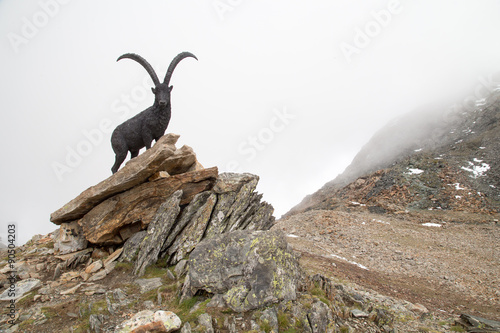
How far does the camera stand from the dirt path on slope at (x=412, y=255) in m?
14.5

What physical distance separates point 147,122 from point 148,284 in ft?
23.4

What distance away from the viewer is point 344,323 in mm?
8102

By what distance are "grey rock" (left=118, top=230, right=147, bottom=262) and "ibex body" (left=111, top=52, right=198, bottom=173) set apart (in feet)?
13.3

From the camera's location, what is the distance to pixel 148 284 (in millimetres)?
8992

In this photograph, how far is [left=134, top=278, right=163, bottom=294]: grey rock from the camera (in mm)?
8766

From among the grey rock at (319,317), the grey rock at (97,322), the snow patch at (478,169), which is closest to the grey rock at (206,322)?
the grey rock at (97,322)

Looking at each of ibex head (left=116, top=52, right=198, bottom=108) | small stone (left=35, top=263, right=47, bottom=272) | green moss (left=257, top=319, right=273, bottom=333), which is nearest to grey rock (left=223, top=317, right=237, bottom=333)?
green moss (left=257, top=319, right=273, bottom=333)

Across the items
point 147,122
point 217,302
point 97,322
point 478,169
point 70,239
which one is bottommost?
point 478,169

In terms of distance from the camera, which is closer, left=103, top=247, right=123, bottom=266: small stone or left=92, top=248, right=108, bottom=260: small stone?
left=103, top=247, right=123, bottom=266: small stone

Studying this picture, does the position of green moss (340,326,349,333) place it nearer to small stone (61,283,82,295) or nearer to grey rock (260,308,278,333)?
grey rock (260,308,278,333)

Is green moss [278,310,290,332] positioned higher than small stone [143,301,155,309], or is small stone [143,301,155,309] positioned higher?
small stone [143,301,155,309]

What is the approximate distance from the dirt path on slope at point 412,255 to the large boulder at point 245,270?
26.9 feet

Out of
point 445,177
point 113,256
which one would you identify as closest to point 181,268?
point 113,256

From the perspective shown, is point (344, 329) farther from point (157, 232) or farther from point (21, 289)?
point (21, 289)
